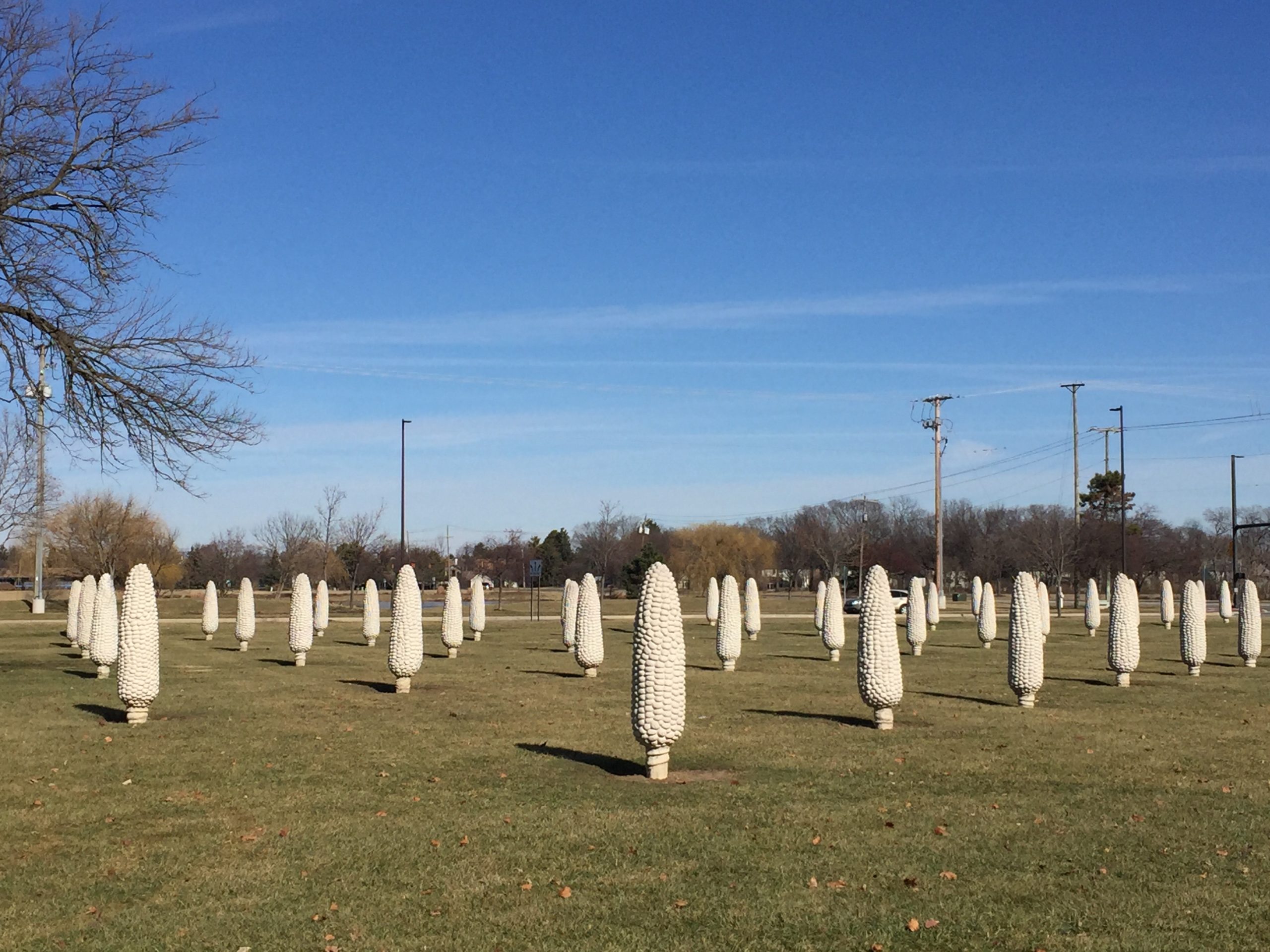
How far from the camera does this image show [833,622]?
31.0 meters

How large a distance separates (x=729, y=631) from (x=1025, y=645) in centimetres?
882

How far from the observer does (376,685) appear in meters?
23.5

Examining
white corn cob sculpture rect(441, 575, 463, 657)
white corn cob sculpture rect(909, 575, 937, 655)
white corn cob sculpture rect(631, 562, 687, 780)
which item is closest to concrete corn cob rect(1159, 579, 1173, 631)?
white corn cob sculpture rect(909, 575, 937, 655)

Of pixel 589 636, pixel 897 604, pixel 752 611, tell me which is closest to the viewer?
pixel 589 636

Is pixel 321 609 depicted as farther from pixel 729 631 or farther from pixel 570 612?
pixel 729 631

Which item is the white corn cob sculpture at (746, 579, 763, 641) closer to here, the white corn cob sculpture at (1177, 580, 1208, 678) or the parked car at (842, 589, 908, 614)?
the white corn cob sculpture at (1177, 580, 1208, 678)

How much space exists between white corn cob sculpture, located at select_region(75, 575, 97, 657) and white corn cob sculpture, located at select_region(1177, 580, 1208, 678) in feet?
86.0

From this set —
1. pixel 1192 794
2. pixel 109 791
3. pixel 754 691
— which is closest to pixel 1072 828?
pixel 1192 794

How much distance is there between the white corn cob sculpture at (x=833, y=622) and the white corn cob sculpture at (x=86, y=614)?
1878 cm

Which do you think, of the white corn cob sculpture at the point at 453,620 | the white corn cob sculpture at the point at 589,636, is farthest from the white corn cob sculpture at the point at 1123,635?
the white corn cob sculpture at the point at 453,620

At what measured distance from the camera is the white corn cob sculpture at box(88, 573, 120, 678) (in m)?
22.9

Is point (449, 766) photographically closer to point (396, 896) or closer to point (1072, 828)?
point (396, 896)

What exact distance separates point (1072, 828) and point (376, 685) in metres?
15.9

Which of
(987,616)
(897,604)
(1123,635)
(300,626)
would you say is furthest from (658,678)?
(897,604)
